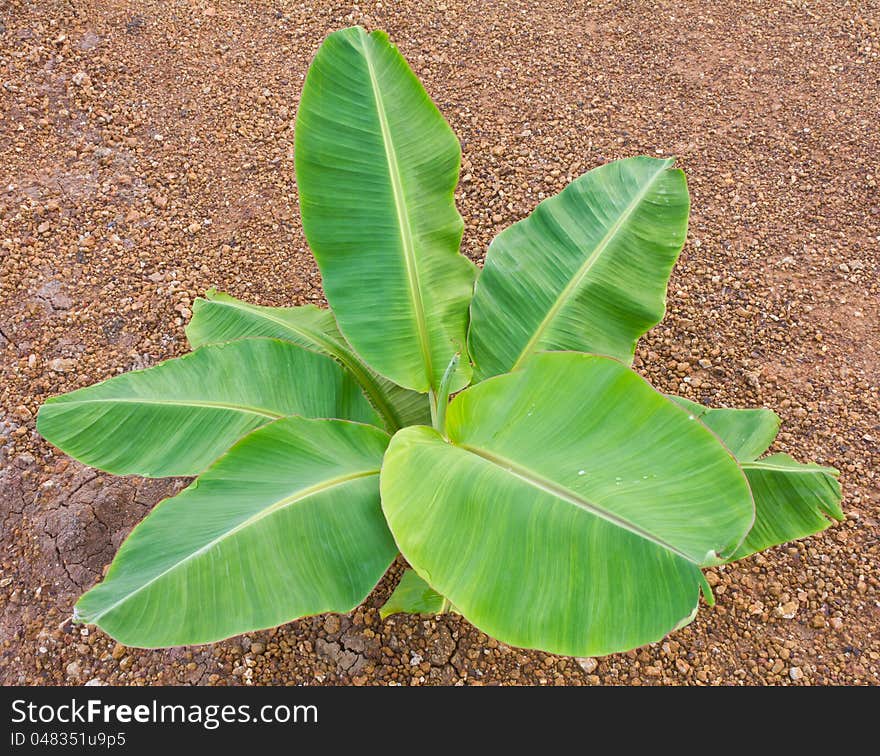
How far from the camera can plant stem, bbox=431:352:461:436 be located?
175 centimetres

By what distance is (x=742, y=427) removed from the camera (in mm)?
2014

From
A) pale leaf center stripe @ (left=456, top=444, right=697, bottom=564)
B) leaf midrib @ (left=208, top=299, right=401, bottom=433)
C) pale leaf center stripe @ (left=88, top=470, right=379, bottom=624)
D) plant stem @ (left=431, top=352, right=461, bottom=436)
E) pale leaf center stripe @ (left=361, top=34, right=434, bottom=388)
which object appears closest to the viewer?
pale leaf center stripe @ (left=456, top=444, right=697, bottom=564)

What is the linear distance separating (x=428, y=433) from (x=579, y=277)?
592 millimetres

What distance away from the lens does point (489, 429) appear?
5.34 feet

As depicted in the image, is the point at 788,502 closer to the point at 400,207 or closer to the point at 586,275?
the point at 586,275

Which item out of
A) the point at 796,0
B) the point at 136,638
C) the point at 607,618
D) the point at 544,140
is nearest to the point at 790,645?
the point at 607,618

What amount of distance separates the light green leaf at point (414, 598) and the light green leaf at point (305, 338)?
0.44 meters

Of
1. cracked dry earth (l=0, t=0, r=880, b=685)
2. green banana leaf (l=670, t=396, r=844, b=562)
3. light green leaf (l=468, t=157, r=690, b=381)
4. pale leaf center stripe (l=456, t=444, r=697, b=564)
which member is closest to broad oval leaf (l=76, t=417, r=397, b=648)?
pale leaf center stripe (l=456, t=444, r=697, b=564)

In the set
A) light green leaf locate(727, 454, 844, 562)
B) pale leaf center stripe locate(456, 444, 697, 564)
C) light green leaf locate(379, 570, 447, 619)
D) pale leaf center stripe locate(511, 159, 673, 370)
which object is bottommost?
light green leaf locate(379, 570, 447, 619)

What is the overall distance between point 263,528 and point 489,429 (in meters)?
0.54

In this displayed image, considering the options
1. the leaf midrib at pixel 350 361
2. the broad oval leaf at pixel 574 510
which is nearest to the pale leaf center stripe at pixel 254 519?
the broad oval leaf at pixel 574 510

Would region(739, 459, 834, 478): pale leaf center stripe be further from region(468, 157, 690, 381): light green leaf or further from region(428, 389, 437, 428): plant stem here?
region(428, 389, 437, 428): plant stem

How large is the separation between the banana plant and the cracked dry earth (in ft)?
2.14

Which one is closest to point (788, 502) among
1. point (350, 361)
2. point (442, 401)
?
point (442, 401)
